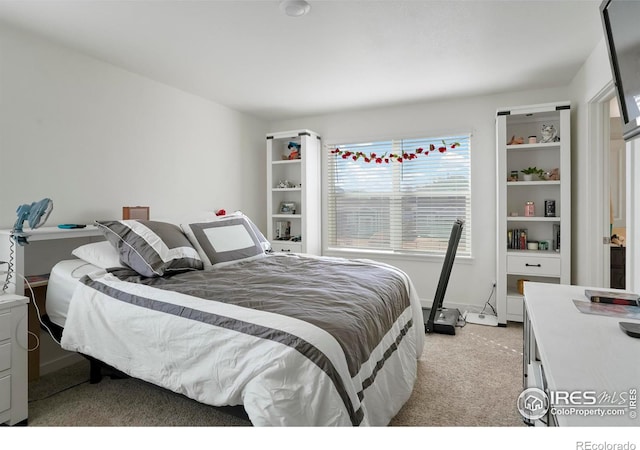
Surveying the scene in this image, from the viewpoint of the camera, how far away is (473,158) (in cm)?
405

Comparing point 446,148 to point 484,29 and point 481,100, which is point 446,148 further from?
point 484,29

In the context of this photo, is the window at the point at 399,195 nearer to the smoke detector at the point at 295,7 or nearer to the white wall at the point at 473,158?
the white wall at the point at 473,158

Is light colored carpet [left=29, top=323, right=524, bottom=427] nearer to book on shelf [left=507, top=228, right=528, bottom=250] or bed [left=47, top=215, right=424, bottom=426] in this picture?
bed [left=47, top=215, right=424, bottom=426]

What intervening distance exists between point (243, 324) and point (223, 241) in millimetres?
1419

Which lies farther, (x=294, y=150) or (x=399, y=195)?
(x=294, y=150)

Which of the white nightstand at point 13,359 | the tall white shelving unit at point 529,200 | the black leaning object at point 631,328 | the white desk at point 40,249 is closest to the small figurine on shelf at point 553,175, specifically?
the tall white shelving unit at point 529,200

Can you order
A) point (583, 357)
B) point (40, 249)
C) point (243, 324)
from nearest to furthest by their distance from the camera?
1. point (583, 357)
2. point (243, 324)
3. point (40, 249)

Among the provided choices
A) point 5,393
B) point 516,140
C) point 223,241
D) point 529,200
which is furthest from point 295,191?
point 5,393

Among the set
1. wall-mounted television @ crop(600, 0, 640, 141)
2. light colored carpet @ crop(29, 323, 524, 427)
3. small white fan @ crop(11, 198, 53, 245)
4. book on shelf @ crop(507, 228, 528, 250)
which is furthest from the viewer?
book on shelf @ crop(507, 228, 528, 250)

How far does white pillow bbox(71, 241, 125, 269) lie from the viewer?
7.64 ft

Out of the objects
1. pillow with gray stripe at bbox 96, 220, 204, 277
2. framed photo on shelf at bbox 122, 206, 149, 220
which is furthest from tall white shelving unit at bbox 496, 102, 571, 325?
framed photo on shelf at bbox 122, 206, 149, 220

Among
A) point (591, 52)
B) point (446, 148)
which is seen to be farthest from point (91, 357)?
point (591, 52)

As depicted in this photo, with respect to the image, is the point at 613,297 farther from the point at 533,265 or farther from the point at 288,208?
the point at 288,208

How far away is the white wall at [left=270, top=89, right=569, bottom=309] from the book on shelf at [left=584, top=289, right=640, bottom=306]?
2390 millimetres
